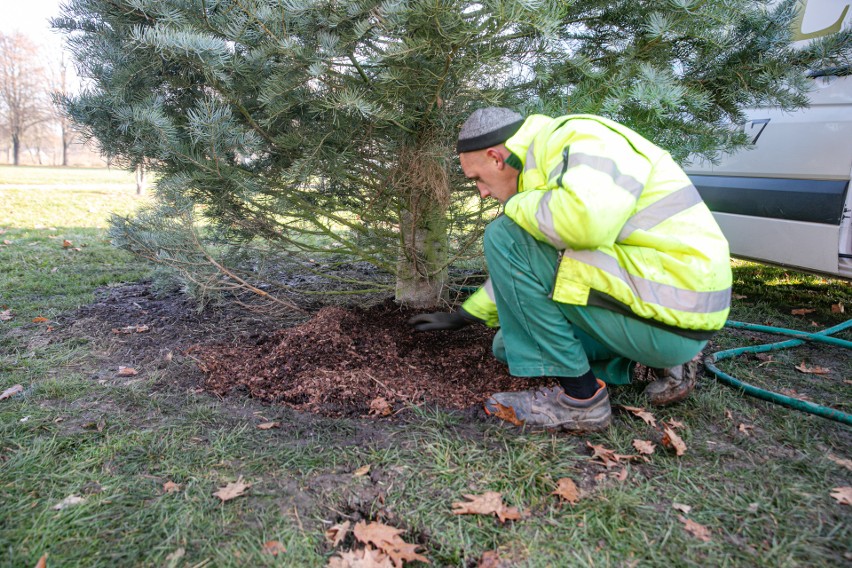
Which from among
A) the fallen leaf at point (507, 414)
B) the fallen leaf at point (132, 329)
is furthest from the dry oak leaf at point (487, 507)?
the fallen leaf at point (132, 329)

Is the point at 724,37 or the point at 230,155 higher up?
the point at 724,37

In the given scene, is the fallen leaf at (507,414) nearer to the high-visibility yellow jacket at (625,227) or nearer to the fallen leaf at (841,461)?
the high-visibility yellow jacket at (625,227)

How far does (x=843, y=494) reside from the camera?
1805mm

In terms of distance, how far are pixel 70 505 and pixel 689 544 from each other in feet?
6.45

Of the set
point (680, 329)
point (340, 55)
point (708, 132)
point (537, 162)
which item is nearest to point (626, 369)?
point (680, 329)

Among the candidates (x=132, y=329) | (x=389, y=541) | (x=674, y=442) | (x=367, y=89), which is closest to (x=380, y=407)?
(x=389, y=541)

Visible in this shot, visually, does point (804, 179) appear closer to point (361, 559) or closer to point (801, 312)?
point (801, 312)

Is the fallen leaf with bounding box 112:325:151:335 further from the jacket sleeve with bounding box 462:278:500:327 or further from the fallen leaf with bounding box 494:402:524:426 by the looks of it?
the fallen leaf with bounding box 494:402:524:426

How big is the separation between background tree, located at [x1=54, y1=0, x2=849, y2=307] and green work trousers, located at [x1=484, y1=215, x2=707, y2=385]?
747 mm

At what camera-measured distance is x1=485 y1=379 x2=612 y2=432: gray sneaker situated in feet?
7.08

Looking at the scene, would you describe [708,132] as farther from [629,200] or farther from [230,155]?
[230,155]

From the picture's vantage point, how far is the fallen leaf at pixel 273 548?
156 cm

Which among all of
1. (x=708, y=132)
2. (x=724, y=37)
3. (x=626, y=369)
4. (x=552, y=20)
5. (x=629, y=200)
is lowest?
(x=626, y=369)

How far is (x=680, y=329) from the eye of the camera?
6.34ft
